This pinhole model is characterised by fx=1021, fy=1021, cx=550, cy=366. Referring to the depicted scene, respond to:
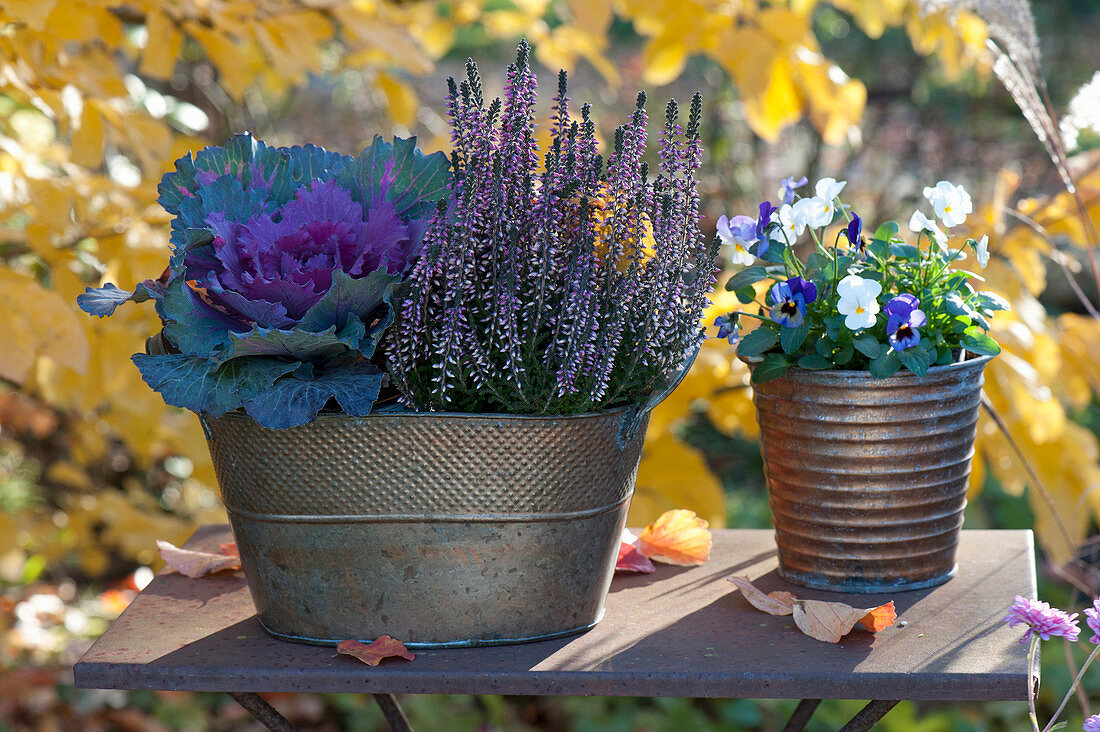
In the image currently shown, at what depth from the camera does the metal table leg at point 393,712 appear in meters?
1.17

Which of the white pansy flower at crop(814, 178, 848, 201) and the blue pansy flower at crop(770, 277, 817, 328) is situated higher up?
the white pansy flower at crop(814, 178, 848, 201)

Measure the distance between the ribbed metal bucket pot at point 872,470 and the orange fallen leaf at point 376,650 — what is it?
396 mm

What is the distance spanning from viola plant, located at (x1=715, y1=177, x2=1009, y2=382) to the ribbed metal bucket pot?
23 mm

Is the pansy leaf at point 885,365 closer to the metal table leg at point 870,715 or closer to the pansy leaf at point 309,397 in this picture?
the metal table leg at point 870,715

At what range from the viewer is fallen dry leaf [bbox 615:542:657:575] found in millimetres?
1058

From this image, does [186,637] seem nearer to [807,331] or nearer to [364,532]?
[364,532]

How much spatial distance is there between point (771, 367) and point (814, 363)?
0.04 meters

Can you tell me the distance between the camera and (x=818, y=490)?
3.14ft

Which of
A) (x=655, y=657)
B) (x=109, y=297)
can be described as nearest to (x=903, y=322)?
(x=655, y=657)

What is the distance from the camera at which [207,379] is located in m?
0.80

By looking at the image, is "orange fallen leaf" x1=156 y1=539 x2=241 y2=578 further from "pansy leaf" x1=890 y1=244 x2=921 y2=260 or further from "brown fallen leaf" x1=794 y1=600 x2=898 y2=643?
"pansy leaf" x1=890 y1=244 x2=921 y2=260

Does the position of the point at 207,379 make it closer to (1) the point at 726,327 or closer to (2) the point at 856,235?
(1) the point at 726,327

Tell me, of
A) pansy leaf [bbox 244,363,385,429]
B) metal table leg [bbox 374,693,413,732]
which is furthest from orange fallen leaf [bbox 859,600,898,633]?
metal table leg [bbox 374,693,413,732]

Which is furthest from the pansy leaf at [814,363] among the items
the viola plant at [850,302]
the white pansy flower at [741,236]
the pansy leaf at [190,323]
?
the pansy leaf at [190,323]
